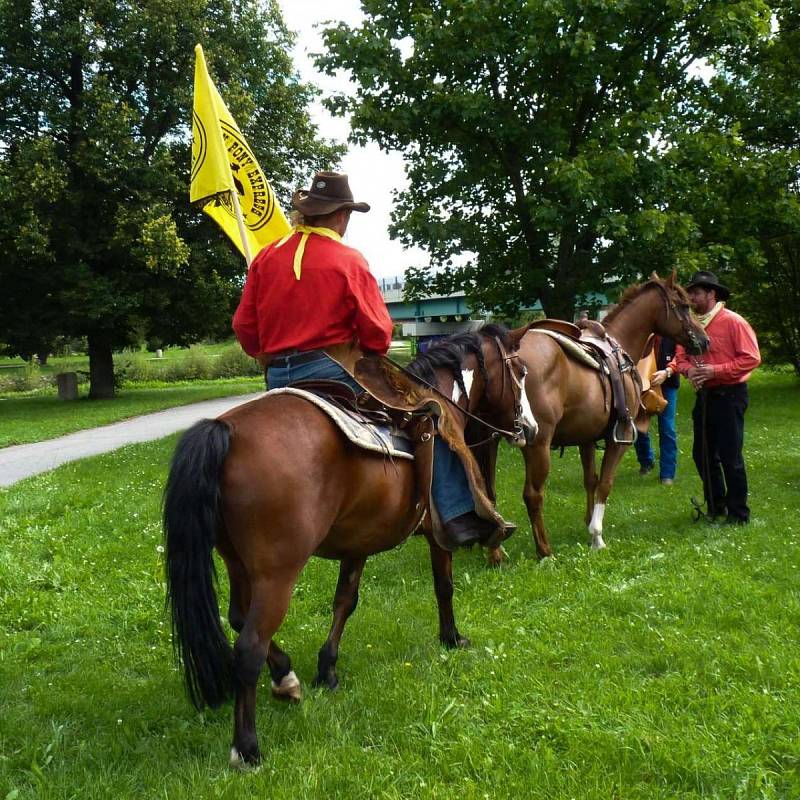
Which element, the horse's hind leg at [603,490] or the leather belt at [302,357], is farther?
the horse's hind leg at [603,490]

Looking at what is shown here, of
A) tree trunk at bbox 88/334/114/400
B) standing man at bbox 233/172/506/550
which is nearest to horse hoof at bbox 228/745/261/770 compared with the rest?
standing man at bbox 233/172/506/550

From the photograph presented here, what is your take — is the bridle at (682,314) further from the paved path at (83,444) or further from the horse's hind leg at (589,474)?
the paved path at (83,444)

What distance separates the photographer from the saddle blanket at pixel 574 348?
6868mm

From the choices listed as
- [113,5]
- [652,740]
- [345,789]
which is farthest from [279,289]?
[113,5]

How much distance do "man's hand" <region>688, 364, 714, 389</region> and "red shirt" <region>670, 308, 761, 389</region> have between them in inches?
2.0

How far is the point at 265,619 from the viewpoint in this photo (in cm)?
326

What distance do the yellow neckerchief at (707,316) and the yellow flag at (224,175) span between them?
419 centimetres

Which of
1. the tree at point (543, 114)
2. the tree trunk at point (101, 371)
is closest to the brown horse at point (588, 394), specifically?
the tree at point (543, 114)

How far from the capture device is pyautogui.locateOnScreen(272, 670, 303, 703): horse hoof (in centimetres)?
391

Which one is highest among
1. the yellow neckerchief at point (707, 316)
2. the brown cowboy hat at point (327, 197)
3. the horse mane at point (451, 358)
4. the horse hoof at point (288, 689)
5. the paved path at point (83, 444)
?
the brown cowboy hat at point (327, 197)

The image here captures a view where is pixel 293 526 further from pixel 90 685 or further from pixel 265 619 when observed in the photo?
pixel 90 685

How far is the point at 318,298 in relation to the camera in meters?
3.64

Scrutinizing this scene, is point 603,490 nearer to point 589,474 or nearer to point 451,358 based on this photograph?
point 589,474

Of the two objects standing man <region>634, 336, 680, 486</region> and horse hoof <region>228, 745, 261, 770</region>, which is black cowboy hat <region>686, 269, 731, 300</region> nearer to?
standing man <region>634, 336, 680, 486</region>
